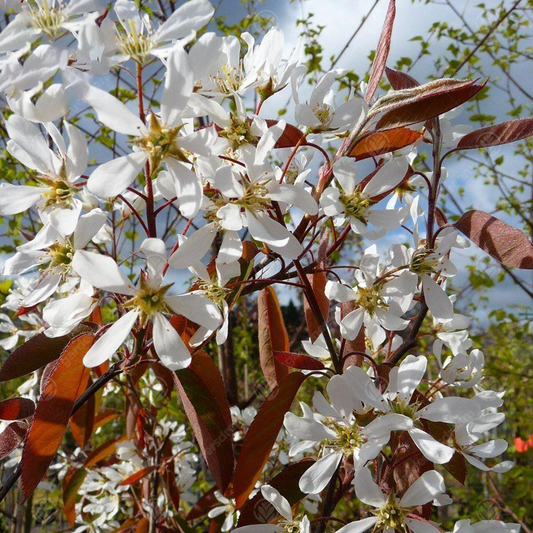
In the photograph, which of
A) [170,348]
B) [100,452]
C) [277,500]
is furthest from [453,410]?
[100,452]

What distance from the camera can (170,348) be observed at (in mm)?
574

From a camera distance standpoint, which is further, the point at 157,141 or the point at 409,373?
the point at 409,373

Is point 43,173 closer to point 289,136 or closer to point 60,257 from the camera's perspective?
point 60,257

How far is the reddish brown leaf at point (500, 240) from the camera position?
0.65 m

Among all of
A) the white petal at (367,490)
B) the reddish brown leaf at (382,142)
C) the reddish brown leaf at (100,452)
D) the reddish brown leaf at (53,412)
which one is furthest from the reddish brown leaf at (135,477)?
the reddish brown leaf at (382,142)

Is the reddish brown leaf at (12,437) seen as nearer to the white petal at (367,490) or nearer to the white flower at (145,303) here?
the white flower at (145,303)

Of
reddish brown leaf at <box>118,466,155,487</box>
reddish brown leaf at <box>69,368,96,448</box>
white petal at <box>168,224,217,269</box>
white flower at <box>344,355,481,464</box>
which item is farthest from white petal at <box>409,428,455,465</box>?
reddish brown leaf at <box>118,466,155,487</box>

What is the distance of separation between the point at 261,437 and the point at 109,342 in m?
0.26

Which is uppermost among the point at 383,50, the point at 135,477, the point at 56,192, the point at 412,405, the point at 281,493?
the point at 383,50

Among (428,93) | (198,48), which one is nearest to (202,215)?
(198,48)

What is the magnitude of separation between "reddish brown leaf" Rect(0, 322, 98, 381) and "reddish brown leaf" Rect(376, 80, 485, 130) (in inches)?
19.7

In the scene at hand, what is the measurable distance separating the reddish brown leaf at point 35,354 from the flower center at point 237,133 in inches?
13.2

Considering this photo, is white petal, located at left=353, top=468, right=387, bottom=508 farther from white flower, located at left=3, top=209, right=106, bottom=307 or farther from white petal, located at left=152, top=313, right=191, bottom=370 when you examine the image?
white flower, located at left=3, top=209, right=106, bottom=307

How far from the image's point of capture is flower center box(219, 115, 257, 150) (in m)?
0.62
